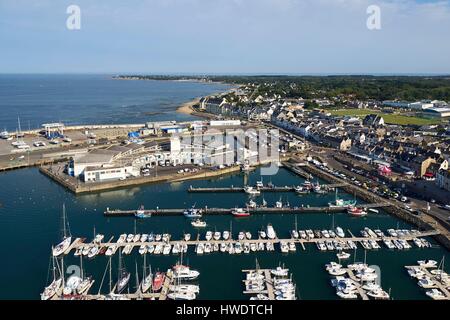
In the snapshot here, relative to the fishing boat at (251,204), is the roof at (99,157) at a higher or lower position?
higher

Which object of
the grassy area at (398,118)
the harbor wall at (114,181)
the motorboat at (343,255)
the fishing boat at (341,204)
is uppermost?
the grassy area at (398,118)

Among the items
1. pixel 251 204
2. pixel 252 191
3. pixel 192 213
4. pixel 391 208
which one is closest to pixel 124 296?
pixel 192 213

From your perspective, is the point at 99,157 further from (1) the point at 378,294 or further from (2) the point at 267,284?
(1) the point at 378,294

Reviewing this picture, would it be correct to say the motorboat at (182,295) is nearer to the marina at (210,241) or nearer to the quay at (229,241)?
the marina at (210,241)

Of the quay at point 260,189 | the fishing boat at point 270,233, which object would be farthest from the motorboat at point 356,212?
the fishing boat at point 270,233

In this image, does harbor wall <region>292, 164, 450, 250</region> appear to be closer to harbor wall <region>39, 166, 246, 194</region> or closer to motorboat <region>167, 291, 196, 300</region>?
harbor wall <region>39, 166, 246, 194</region>

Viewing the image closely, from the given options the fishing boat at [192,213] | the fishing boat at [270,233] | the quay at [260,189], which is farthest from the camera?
the quay at [260,189]

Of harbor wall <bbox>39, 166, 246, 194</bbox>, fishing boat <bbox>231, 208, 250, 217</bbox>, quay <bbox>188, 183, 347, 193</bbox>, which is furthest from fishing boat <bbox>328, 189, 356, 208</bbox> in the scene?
harbor wall <bbox>39, 166, 246, 194</bbox>
